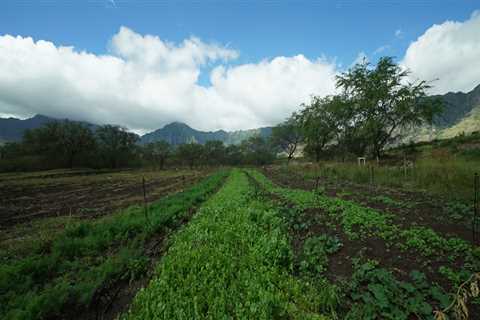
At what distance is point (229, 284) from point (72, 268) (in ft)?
13.2

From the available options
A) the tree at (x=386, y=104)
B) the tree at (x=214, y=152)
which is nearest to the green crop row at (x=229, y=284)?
the tree at (x=386, y=104)

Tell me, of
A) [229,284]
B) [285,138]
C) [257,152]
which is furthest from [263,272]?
[257,152]

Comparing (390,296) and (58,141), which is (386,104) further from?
(58,141)

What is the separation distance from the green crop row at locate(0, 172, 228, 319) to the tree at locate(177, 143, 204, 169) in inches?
3362

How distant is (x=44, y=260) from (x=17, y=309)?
194 centimetres

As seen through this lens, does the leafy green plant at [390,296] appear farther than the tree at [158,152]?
No

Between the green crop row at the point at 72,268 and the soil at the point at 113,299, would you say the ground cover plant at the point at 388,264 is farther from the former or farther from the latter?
the green crop row at the point at 72,268

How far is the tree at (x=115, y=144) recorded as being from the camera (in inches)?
2817

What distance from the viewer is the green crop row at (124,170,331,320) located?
2.88 meters

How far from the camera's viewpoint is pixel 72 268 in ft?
15.1

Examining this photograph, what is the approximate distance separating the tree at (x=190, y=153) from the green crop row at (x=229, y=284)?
88.0 m

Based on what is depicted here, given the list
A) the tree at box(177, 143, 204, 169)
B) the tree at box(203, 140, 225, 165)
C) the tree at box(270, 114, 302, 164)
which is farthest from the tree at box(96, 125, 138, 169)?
the tree at box(270, 114, 302, 164)

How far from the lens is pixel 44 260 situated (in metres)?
4.55

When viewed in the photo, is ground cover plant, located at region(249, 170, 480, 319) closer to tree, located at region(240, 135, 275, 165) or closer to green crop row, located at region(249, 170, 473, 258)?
green crop row, located at region(249, 170, 473, 258)
